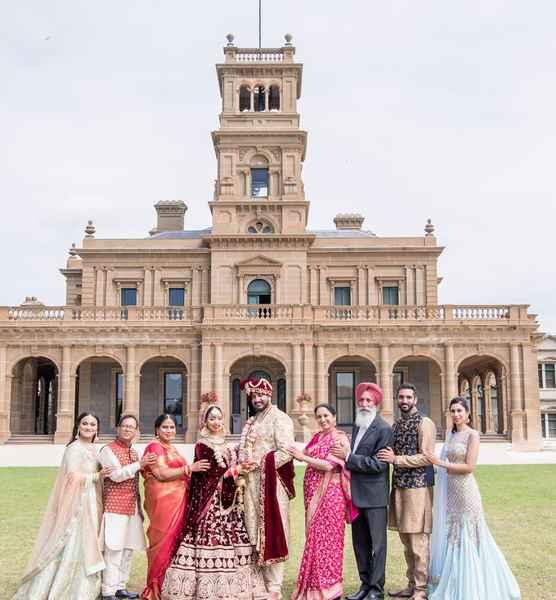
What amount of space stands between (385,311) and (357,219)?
42.9 feet

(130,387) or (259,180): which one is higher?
(259,180)

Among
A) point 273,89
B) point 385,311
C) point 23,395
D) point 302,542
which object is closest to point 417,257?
point 385,311

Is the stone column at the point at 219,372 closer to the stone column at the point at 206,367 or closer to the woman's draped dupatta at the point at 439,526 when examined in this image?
the stone column at the point at 206,367

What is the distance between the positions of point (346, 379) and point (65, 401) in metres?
13.0

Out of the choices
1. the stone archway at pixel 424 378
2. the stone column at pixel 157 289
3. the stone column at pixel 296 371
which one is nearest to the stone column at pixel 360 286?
the stone archway at pixel 424 378

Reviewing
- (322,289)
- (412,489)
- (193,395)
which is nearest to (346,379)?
(322,289)

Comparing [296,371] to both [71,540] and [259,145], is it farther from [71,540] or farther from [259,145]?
[71,540]

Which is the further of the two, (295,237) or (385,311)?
(295,237)

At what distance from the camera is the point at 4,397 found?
103 ft

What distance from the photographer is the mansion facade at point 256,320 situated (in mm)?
31500

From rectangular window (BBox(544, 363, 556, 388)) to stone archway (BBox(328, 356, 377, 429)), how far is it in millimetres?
25926

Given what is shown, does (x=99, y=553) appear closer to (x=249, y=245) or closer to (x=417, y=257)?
(x=249, y=245)

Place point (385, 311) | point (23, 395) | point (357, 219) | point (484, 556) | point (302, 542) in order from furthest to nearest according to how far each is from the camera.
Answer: point (357, 219) → point (23, 395) → point (385, 311) → point (302, 542) → point (484, 556)

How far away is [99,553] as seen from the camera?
7.32m
